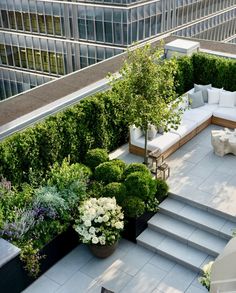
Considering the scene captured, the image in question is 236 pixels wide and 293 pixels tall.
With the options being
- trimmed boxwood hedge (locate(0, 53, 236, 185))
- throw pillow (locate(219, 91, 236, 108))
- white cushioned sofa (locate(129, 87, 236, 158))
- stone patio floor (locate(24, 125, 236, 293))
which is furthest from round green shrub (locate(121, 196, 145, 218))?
throw pillow (locate(219, 91, 236, 108))

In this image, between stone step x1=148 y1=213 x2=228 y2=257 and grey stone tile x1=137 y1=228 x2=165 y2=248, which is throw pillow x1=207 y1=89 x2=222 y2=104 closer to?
stone step x1=148 y1=213 x2=228 y2=257

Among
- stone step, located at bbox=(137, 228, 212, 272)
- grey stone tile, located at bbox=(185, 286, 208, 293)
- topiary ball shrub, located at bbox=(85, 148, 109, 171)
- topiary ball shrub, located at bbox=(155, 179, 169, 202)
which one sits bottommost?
grey stone tile, located at bbox=(185, 286, 208, 293)

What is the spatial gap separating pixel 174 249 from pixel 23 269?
136 inches

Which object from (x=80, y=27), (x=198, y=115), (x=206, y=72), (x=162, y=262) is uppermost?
(x=206, y=72)

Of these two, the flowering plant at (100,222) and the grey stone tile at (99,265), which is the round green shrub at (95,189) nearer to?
the flowering plant at (100,222)

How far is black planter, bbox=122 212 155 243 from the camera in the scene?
970 cm

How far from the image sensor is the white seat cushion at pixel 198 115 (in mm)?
13315

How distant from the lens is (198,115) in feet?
44.4

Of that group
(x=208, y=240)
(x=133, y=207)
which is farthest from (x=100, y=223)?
(x=208, y=240)

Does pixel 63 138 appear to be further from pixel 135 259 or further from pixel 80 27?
pixel 80 27

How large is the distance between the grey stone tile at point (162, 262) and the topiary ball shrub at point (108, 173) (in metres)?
2.09

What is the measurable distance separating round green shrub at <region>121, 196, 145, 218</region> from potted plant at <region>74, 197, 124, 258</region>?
0.33 metres

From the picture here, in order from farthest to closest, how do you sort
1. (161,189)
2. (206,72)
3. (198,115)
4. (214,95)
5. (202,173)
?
(206,72) → (214,95) → (198,115) → (202,173) → (161,189)

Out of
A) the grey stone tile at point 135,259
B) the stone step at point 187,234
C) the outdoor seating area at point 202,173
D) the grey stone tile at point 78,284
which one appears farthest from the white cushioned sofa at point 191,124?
the grey stone tile at point 78,284
